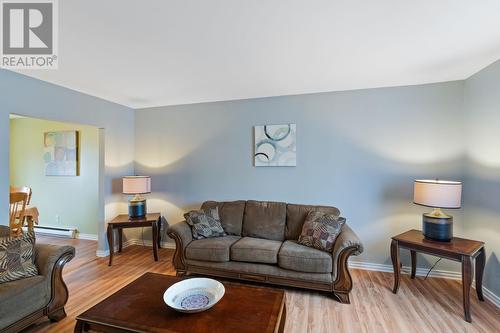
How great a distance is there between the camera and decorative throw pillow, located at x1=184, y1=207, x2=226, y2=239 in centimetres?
297

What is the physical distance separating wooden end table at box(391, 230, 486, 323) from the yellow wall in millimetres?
4738

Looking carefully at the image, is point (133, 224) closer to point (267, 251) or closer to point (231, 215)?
point (231, 215)

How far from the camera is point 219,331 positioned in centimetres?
134

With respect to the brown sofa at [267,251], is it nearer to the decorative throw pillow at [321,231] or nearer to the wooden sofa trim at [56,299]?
the decorative throw pillow at [321,231]

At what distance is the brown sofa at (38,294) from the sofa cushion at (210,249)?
1167mm

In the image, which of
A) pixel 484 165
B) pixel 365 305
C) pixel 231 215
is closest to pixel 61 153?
pixel 231 215

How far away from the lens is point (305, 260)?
7.98 feet

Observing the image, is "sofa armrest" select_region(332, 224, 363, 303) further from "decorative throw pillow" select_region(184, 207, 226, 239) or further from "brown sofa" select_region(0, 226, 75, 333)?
"brown sofa" select_region(0, 226, 75, 333)

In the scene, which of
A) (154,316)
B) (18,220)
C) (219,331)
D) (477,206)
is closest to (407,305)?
(477,206)

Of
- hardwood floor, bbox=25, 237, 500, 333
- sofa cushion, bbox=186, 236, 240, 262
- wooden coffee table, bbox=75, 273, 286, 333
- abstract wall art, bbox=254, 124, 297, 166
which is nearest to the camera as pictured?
wooden coffee table, bbox=75, 273, 286, 333

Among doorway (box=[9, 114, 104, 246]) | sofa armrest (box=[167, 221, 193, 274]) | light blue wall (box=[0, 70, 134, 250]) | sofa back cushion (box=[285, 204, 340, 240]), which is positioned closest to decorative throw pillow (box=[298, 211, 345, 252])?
sofa back cushion (box=[285, 204, 340, 240])

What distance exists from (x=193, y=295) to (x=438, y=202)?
95.9 inches

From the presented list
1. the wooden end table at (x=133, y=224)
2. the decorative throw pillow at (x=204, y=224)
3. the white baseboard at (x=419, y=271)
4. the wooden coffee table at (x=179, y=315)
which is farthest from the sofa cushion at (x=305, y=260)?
the wooden end table at (x=133, y=224)

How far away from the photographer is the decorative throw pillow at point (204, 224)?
2.97m
